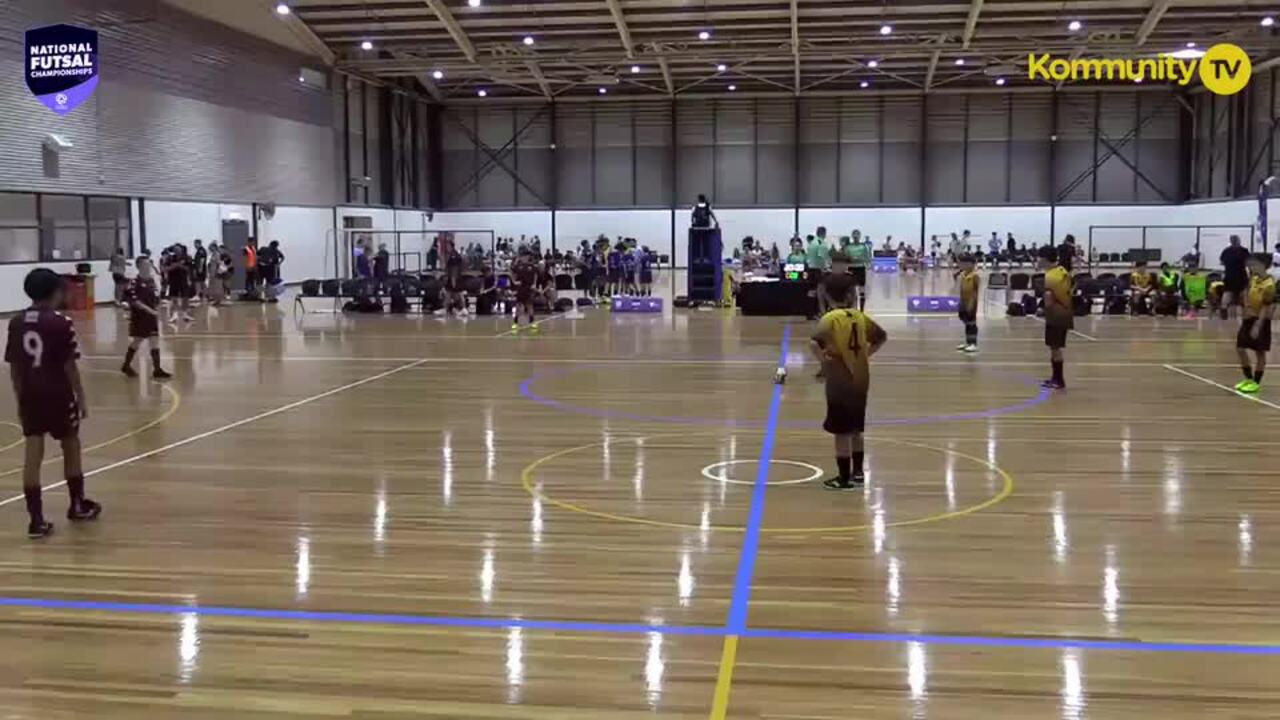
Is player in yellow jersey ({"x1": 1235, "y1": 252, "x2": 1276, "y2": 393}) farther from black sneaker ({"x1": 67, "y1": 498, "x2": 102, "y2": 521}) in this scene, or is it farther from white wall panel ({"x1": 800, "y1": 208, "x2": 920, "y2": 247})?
white wall panel ({"x1": 800, "y1": 208, "x2": 920, "y2": 247})

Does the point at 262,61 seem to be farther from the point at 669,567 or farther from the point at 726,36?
the point at 669,567

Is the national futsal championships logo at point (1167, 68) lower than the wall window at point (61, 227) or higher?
higher

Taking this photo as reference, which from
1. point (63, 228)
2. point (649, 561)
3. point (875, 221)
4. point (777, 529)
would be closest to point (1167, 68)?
point (875, 221)

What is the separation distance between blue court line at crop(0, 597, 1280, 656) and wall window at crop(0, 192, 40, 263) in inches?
917

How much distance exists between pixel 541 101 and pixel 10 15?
26.7 m

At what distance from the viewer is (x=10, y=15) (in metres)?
25.3

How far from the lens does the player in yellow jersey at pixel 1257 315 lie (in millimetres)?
12656

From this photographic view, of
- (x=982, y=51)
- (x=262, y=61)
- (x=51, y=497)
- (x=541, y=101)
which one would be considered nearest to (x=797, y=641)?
(x=51, y=497)

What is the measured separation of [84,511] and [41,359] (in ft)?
3.89

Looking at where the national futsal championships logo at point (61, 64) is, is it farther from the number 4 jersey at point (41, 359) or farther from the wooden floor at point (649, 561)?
the number 4 jersey at point (41, 359)

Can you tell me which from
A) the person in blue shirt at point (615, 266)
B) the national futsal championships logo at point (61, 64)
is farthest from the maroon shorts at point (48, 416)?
the person in blue shirt at point (615, 266)

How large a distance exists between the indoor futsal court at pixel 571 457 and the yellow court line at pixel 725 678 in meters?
0.02

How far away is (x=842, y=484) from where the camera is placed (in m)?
8.58

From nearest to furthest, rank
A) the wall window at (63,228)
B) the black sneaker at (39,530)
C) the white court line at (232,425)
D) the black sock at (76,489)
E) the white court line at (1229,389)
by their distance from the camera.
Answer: the black sneaker at (39,530)
the black sock at (76,489)
the white court line at (232,425)
the white court line at (1229,389)
the wall window at (63,228)
